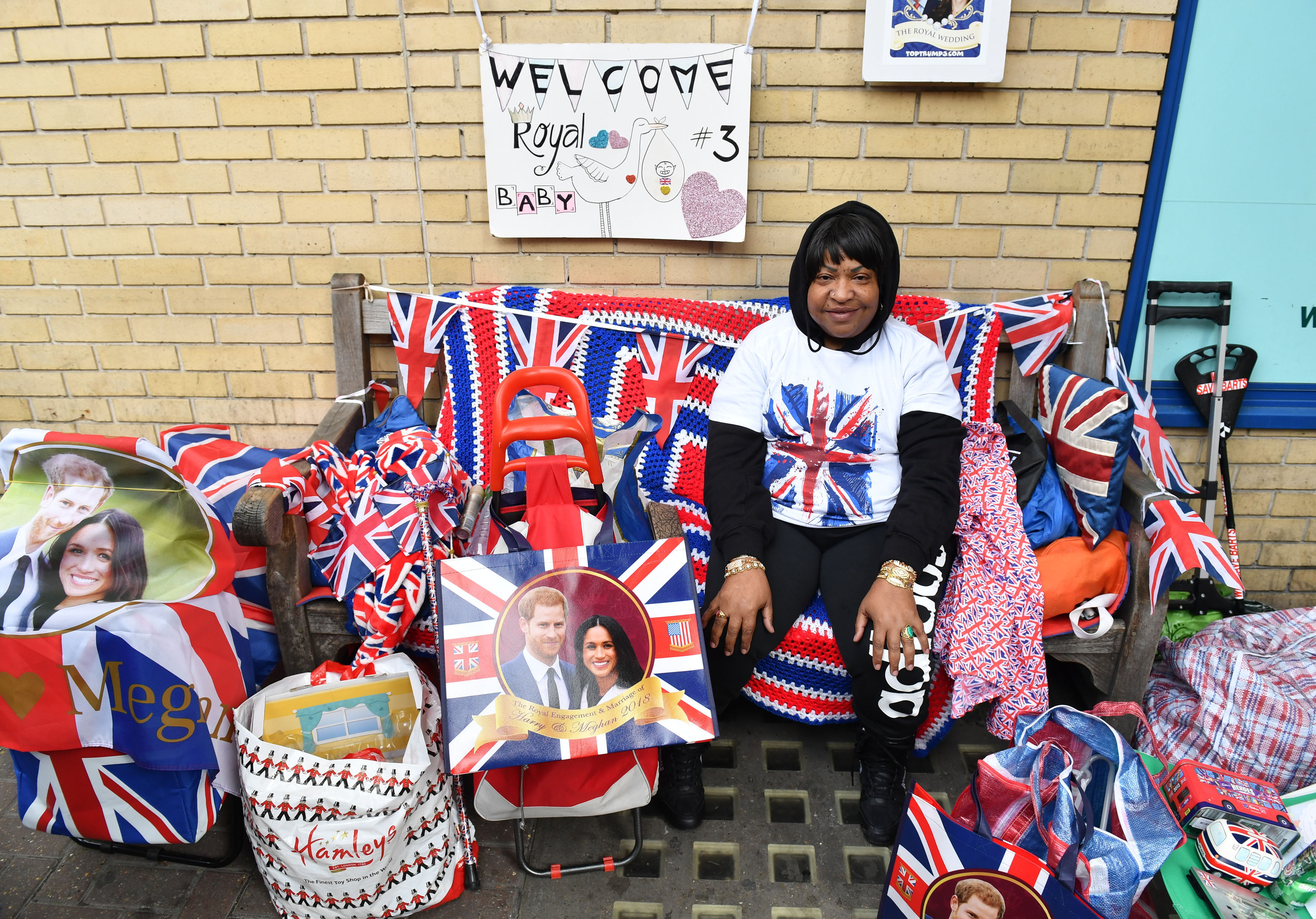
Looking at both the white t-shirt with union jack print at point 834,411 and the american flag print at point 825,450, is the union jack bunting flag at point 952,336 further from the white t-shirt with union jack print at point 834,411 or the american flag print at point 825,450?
the american flag print at point 825,450

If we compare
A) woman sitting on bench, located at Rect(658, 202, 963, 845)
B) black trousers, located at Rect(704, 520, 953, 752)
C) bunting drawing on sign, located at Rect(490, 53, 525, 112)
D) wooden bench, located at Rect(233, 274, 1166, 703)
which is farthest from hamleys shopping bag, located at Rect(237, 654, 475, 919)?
bunting drawing on sign, located at Rect(490, 53, 525, 112)

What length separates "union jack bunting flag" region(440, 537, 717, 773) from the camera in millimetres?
1673

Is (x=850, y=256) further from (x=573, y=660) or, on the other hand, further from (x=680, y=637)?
(x=573, y=660)

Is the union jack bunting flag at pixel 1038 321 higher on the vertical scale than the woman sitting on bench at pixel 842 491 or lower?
higher

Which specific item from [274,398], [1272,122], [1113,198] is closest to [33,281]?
[274,398]

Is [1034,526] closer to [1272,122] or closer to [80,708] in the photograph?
[1272,122]

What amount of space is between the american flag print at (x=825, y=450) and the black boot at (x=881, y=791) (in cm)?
Answer: 62

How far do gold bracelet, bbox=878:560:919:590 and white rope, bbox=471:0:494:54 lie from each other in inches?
75.3

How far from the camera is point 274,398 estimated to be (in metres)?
2.79

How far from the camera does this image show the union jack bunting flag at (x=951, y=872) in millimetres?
1491

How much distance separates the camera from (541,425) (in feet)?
6.75

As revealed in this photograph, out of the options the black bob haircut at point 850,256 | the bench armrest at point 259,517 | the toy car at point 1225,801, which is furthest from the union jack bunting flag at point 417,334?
the toy car at point 1225,801

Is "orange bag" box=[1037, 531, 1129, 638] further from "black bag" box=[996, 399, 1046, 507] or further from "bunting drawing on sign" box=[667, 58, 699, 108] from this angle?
"bunting drawing on sign" box=[667, 58, 699, 108]

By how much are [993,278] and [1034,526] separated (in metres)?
0.86
